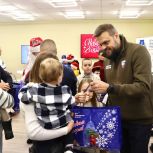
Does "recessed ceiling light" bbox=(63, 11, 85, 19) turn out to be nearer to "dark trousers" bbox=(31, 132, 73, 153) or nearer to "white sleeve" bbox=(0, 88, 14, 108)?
"white sleeve" bbox=(0, 88, 14, 108)

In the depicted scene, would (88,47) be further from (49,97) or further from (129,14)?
(49,97)

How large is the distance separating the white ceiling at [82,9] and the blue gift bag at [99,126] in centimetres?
539

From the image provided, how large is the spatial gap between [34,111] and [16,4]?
5.96 m

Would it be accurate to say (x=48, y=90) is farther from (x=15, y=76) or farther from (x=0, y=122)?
(x=15, y=76)

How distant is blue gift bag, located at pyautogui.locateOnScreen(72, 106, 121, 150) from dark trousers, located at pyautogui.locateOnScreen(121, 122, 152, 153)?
186mm

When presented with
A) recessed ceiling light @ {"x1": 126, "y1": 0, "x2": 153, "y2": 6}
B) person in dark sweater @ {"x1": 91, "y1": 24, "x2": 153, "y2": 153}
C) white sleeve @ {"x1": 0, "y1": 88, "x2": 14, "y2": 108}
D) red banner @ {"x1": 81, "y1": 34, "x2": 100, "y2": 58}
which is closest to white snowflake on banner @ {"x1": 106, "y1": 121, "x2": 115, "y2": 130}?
person in dark sweater @ {"x1": 91, "y1": 24, "x2": 153, "y2": 153}

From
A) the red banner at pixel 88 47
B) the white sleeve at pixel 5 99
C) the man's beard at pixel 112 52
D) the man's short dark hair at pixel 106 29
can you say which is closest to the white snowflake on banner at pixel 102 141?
the man's beard at pixel 112 52

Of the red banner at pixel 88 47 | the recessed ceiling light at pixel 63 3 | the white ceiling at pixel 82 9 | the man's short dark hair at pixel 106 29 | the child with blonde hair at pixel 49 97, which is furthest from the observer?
the red banner at pixel 88 47

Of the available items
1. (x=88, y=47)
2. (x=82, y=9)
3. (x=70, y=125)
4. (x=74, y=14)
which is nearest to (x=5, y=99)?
(x=70, y=125)

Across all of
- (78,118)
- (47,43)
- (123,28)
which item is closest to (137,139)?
(78,118)

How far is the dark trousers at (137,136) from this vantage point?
6.23ft

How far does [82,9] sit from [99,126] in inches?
255

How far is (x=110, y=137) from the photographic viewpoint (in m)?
1.79

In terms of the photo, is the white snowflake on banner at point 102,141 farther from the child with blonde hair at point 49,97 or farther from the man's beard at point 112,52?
the man's beard at point 112,52
